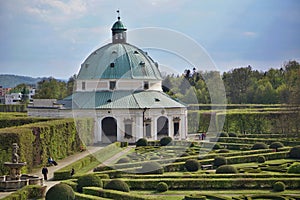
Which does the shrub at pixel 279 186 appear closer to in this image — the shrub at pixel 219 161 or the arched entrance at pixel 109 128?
the shrub at pixel 219 161

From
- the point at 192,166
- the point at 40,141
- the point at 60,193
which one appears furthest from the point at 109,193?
the point at 40,141

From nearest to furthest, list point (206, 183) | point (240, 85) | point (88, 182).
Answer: point (88, 182), point (206, 183), point (240, 85)

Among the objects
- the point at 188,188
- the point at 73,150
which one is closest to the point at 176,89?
the point at 73,150

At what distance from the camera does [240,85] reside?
108m

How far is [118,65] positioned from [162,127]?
10.00 metres

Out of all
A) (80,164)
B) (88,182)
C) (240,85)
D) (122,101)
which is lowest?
(88,182)

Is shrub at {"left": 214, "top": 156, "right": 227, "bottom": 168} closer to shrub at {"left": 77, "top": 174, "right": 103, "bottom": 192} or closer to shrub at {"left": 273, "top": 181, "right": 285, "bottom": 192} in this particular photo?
shrub at {"left": 273, "top": 181, "right": 285, "bottom": 192}

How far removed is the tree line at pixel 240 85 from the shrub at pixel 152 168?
151 feet

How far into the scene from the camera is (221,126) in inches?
2756

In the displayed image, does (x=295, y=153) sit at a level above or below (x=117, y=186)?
above

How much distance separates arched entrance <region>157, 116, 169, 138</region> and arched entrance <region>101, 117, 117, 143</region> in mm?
5459

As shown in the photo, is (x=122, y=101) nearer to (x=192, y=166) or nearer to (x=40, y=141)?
(x=40, y=141)

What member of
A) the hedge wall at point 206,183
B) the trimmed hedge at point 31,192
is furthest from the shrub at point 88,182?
the hedge wall at point 206,183

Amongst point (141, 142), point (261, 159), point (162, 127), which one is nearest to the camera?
point (261, 159)
